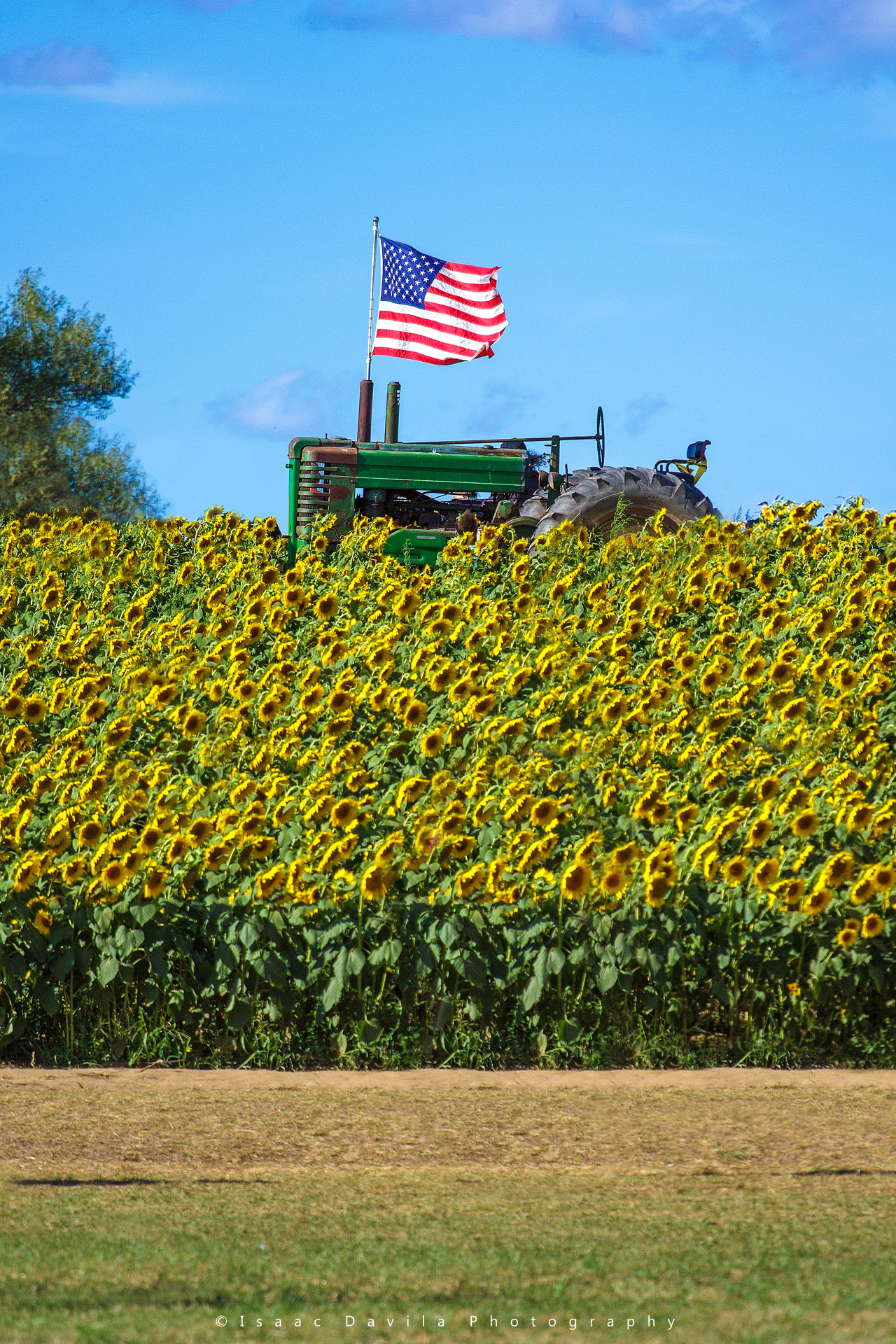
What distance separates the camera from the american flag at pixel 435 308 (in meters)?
17.2

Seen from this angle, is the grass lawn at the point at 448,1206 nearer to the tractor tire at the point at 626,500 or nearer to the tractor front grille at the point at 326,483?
the tractor tire at the point at 626,500

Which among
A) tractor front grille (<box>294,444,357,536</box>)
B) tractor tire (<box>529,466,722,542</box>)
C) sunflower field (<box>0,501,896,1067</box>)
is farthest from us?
tractor front grille (<box>294,444,357,536</box>)

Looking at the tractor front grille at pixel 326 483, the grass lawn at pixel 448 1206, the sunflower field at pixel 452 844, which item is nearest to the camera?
the grass lawn at pixel 448 1206

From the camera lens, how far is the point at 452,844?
21.0 ft

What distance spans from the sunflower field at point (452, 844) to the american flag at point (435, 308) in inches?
320

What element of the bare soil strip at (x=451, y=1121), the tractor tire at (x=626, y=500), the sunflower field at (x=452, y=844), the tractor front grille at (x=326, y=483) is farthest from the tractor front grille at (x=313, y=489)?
the bare soil strip at (x=451, y=1121)

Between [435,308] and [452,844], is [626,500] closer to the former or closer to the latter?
[435,308]

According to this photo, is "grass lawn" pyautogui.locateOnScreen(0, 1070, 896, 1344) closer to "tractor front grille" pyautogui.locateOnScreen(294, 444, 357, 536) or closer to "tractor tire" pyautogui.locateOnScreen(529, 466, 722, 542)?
"tractor tire" pyautogui.locateOnScreen(529, 466, 722, 542)

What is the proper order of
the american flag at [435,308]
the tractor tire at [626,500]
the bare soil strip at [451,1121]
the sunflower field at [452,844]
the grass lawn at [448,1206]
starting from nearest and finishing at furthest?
1. the grass lawn at [448,1206]
2. the bare soil strip at [451,1121]
3. the sunflower field at [452,844]
4. the tractor tire at [626,500]
5. the american flag at [435,308]

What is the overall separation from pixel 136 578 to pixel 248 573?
0.95 m

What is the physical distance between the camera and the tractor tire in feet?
42.7

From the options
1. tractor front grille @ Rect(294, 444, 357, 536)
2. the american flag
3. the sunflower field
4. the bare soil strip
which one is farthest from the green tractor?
the bare soil strip

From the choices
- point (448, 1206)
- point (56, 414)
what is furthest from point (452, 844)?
A: point (56, 414)

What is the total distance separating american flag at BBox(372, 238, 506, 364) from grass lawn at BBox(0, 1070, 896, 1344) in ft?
41.3
